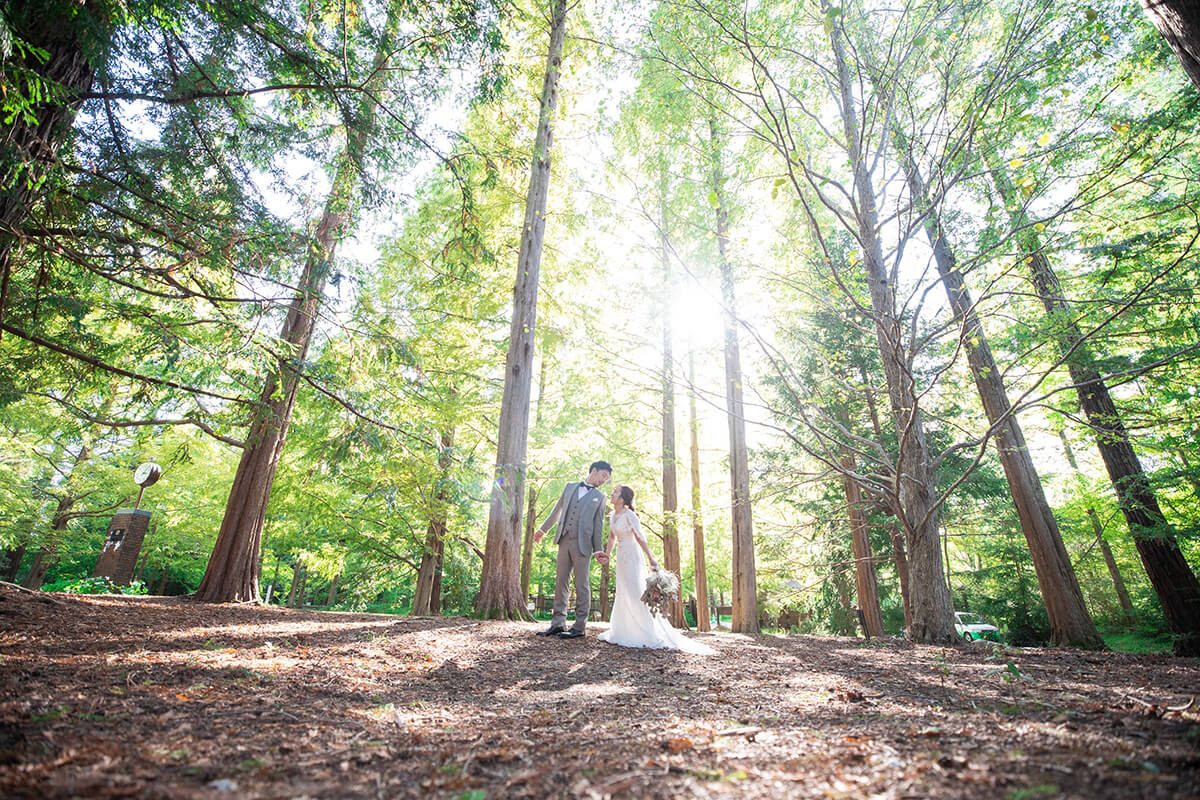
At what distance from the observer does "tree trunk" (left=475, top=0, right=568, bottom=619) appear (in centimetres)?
656

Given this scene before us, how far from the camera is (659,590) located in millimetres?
4996

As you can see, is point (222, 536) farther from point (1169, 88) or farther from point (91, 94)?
point (1169, 88)

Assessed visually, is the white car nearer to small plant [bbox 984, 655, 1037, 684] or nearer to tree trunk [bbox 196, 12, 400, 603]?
small plant [bbox 984, 655, 1037, 684]

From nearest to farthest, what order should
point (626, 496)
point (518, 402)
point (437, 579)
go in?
point (626, 496) < point (518, 402) < point (437, 579)

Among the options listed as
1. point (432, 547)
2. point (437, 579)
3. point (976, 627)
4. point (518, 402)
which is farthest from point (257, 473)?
point (976, 627)

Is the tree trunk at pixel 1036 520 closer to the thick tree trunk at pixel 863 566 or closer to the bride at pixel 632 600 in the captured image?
the thick tree trunk at pixel 863 566

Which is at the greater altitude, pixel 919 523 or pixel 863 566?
pixel 919 523

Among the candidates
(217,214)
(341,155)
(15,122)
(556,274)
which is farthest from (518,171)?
(15,122)

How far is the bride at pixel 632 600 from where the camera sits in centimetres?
512

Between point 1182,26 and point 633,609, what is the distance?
548 centimetres

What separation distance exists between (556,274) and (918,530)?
7250 mm

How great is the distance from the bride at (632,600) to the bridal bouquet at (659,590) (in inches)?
3.7

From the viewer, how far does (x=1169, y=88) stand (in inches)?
396

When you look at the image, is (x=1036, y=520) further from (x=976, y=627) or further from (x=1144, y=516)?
(x=976, y=627)
